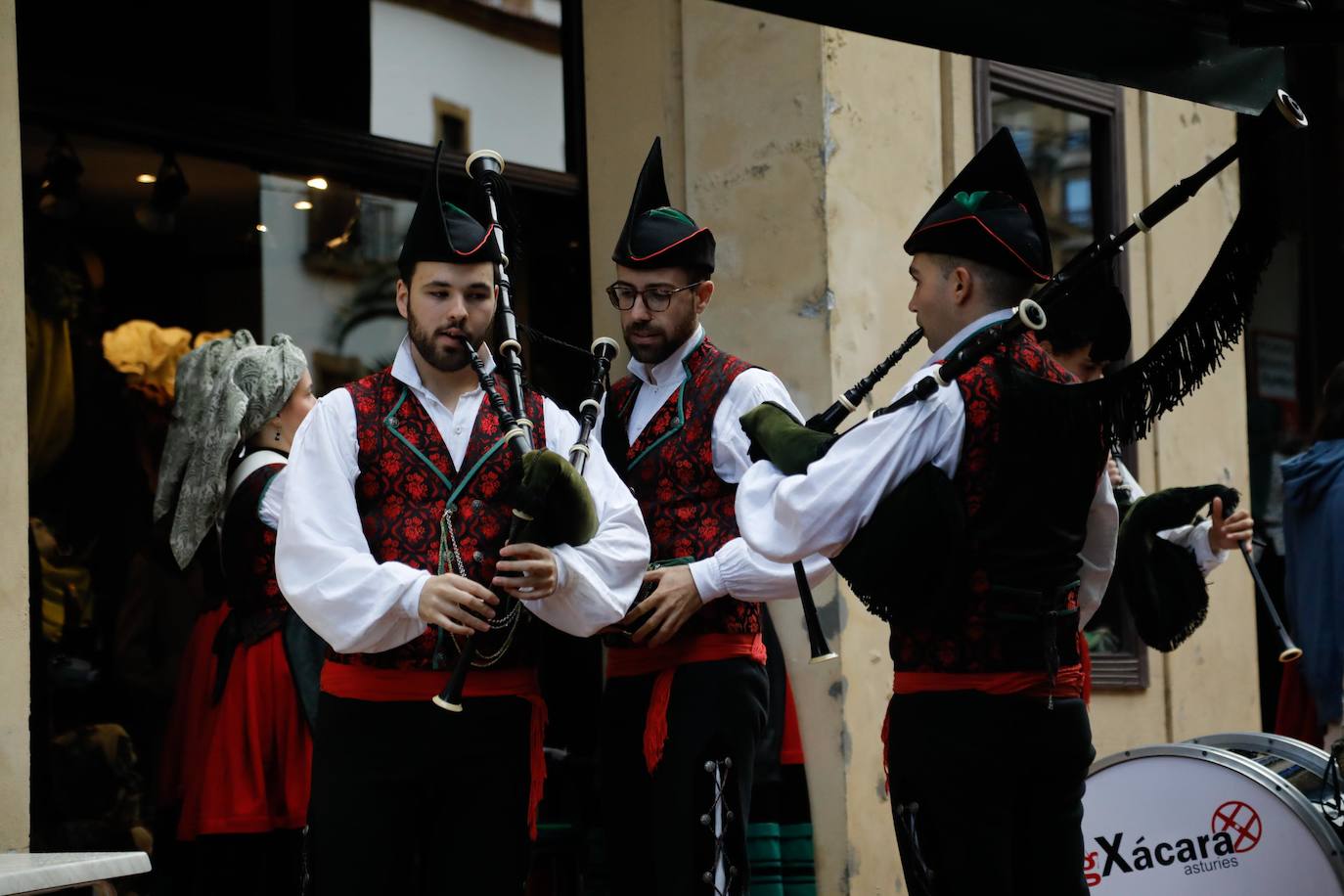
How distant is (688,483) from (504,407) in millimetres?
621

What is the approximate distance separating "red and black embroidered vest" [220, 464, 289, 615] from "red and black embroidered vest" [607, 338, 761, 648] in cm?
125

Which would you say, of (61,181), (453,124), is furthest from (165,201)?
(453,124)

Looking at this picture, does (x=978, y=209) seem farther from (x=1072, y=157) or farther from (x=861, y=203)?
(x=1072, y=157)

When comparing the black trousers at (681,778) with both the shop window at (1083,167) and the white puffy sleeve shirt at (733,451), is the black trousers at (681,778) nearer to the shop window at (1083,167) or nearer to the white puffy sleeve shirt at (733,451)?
the white puffy sleeve shirt at (733,451)

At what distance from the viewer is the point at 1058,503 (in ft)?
11.5

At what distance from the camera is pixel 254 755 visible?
504cm

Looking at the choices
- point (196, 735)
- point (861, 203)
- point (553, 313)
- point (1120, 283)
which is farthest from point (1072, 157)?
point (196, 735)

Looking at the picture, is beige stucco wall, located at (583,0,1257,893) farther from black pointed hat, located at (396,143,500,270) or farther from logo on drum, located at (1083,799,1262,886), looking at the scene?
black pointed hat, located at (396,143,500,270)

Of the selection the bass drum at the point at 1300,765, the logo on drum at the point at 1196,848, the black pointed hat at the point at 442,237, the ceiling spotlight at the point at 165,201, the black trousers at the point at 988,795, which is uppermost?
the ceiling spotlight at the point at 165,201

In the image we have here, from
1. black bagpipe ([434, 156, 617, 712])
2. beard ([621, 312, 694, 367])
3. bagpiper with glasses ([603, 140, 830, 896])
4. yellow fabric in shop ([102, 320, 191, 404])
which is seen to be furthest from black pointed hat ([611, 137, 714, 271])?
yellow fabric in shop ([102, 320, 191, 404])

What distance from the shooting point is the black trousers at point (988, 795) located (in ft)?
11.4

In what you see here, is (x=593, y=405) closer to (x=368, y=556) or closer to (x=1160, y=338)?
(x=368, y=556)

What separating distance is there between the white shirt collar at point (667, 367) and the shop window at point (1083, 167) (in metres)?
2.96

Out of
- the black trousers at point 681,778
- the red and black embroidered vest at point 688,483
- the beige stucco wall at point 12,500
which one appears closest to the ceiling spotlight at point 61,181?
the beige stucco wall at point 12,500
